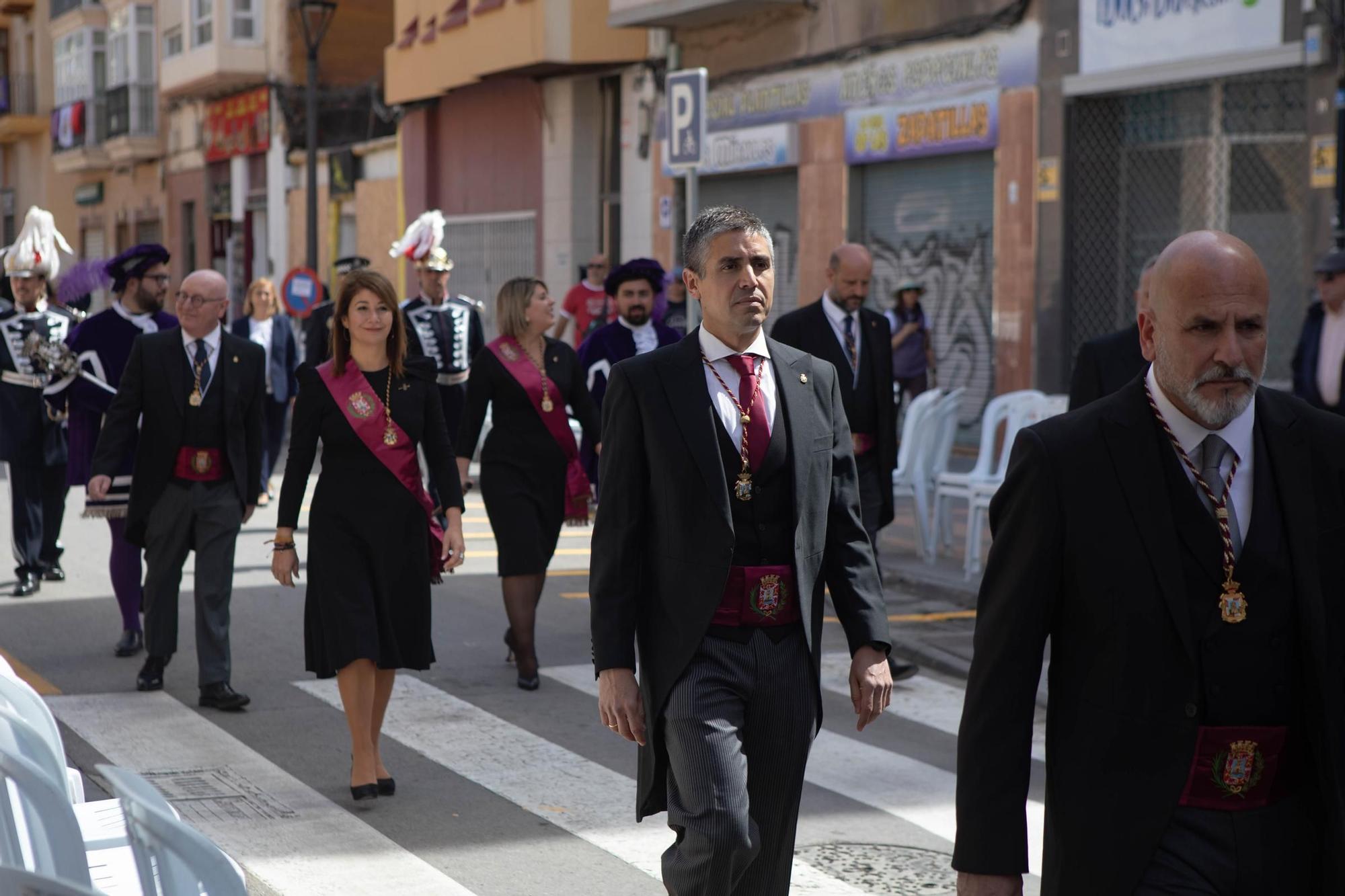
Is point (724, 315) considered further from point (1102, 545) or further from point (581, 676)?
point (581, 676)

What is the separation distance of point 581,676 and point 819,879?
11.0 ft

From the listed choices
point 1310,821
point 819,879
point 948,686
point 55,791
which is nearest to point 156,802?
point 55,791

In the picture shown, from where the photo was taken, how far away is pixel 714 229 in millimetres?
4668

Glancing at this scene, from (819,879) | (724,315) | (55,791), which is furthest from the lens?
(819,879)

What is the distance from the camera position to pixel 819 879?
5.83m

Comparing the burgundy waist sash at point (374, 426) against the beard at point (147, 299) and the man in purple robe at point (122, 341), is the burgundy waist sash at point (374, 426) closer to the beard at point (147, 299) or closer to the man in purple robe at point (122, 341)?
the man in purple robe at point (122, 341)

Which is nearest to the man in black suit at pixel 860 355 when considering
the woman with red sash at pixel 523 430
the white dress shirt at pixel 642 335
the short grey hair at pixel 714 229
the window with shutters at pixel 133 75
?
the woman with red sash at pixel 523 430

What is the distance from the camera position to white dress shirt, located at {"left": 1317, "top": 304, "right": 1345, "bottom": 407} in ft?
34.1

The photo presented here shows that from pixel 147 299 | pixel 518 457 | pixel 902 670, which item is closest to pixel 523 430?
pixel 518 457

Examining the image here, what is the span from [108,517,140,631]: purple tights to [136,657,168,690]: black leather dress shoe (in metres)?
1.03

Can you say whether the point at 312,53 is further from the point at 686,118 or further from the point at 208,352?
the point at 208,352

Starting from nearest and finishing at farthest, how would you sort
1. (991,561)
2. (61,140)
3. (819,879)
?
(991,561) → (819,879) → (61,140)

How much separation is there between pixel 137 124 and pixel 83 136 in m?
4.47

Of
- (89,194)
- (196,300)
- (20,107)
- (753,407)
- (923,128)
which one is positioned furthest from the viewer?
(20,107)
